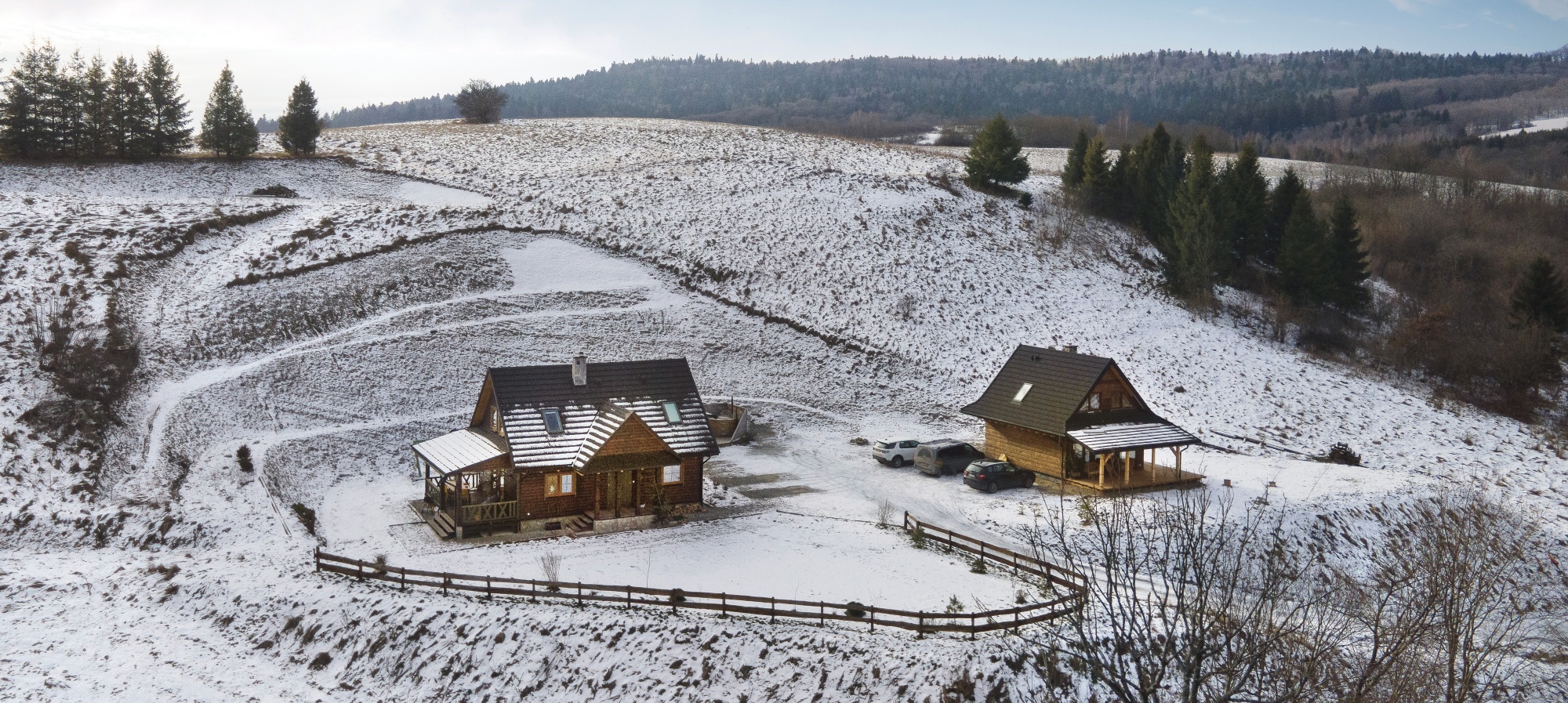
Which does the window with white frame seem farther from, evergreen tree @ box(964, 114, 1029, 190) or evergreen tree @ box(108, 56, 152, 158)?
evergreen tree @ box(108, 56, 152, 158)

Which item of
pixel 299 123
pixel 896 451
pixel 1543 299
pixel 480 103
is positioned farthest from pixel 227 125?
pixel 1543 299

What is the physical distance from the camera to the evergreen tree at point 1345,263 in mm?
54938

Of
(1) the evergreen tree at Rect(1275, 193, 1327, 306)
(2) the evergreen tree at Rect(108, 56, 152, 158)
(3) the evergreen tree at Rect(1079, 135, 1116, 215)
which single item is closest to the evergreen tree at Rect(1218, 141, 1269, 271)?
(1) the evergreen tree at Rect(1275, 193, 1327, 306)

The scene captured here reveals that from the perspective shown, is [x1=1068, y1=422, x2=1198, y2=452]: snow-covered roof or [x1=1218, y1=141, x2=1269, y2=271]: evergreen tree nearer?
[x1=1068, y1=422, x2=1198, y2=452]: snow-covered roof

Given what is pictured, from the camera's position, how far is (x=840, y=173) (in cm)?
6756

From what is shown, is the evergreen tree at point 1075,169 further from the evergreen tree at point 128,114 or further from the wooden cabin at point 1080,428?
the evergreen tree at point 128,114

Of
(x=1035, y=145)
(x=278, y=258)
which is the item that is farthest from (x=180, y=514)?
(x=1035, y=145)

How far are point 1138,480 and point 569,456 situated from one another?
67.2 ft

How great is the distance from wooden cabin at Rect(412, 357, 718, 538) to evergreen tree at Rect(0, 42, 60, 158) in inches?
2105

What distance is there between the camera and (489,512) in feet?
93.9

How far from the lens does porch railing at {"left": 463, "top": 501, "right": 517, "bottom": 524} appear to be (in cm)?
2830

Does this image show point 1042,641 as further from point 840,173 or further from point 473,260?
point 840,173

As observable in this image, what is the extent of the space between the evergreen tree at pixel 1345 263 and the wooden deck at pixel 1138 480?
28.2m

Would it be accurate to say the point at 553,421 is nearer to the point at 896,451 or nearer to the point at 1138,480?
the point at 896,451
